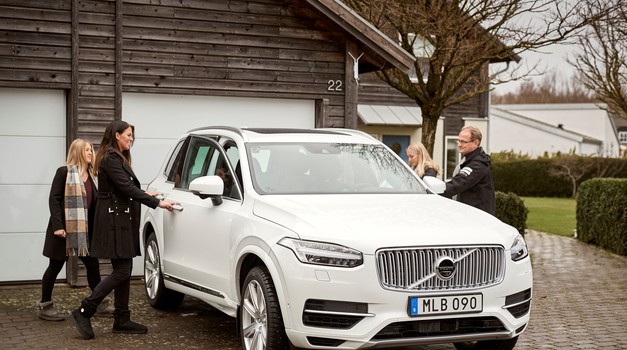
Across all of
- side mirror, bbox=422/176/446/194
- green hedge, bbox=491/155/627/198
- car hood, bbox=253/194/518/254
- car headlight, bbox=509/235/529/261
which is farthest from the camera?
green hedge, bbox=491/155/627/198

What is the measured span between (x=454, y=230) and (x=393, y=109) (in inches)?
886

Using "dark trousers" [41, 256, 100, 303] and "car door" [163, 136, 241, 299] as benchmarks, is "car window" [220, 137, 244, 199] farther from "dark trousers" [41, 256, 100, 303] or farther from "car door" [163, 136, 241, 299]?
"dark trousers" [41, 256, 100, 303]

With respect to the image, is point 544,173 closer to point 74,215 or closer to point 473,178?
point 473,178

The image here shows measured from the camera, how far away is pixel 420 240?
6973 millimetres

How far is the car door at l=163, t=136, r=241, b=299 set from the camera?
830 cm

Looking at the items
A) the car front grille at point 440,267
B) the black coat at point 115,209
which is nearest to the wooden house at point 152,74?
the black coat at point 115,209

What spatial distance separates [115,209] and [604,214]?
1081cm

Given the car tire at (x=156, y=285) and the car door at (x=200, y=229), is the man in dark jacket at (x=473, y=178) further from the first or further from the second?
the car tire at (x=156, y=285)

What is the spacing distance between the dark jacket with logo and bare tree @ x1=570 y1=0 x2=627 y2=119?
8988 mm

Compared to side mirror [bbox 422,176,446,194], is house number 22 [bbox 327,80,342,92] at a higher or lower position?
higher

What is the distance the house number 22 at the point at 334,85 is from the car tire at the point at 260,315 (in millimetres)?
6103

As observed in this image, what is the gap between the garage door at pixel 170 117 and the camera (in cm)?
1270

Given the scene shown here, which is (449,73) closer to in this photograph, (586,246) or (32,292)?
(586,246)

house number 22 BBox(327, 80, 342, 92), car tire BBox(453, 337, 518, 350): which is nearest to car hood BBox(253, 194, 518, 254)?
car tire BBox(453, 337, 518, 350)
